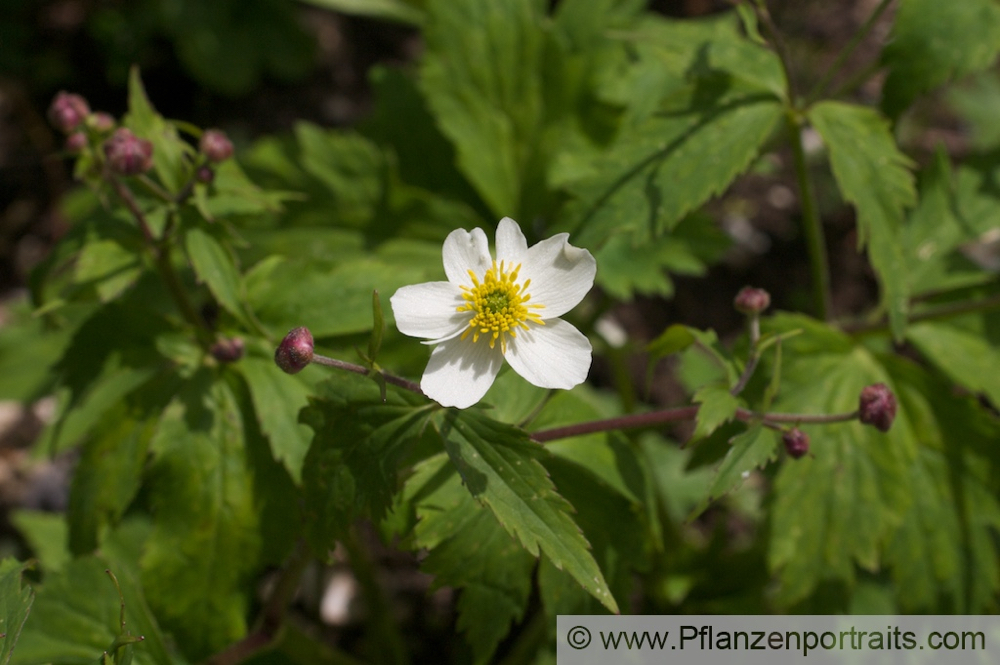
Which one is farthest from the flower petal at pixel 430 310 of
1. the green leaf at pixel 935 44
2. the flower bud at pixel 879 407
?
the green leaf at pixel 935 44

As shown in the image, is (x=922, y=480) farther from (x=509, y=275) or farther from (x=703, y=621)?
(x=509, y=275)

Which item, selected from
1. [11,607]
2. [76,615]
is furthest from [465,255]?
[76,615]

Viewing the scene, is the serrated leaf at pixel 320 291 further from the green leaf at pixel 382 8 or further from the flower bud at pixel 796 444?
the green leaf at pixel 382 8

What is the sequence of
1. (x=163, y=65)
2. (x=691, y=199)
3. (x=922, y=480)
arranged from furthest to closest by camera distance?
(x=163, y=65)
(x=922, y=480)
(x=691, y=199)

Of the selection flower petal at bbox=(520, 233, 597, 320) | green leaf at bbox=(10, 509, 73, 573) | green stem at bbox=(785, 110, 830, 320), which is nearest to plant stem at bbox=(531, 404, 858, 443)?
flower petal at bbox=(520, 233, 597, 320)

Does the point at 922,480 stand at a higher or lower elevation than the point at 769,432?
lower

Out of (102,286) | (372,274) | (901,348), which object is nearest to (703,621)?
(372,274)
